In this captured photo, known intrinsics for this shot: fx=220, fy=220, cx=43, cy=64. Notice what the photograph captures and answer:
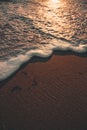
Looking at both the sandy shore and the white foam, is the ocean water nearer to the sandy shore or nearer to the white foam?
the white foam

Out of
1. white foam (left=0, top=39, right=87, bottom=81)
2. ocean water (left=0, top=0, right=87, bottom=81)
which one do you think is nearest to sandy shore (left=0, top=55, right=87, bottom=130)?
white foam (left=0, top=39, right=87, bottom=81)

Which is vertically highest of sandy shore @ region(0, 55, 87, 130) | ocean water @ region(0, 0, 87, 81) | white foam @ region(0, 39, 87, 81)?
ocean water @ region(0, 0, 87, 81)

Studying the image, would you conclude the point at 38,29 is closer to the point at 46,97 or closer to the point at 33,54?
the point at 33,54

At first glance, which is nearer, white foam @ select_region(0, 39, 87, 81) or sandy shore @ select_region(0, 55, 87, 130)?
sandy shore @ select_region(0, 55, 87, 130)

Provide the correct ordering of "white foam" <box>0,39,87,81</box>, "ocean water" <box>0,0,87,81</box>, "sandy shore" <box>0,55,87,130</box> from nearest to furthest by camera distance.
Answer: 1. "sandy shore" <box>0,55,87,130</box>
2. "white foam" <box>0,39,87,81</box>
3. "ocean water" <box>0,0,87,81</box>

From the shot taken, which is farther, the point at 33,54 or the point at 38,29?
the point at 38,29

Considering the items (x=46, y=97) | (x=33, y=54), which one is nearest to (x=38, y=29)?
(x=33, y=54)

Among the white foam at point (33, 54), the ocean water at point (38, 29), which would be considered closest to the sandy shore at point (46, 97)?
the white foam at point (33, 54)
